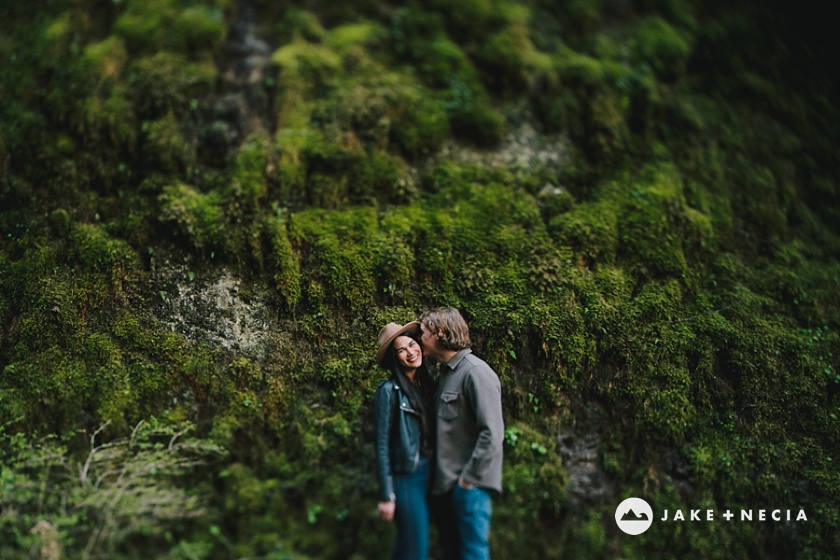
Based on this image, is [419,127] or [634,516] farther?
[419,127]

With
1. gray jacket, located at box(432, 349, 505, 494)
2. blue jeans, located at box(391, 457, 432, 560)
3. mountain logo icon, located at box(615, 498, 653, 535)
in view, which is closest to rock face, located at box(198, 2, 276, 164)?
gray jacket, located at box(432, 349, 505, 494)

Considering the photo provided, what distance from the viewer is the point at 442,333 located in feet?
14.9

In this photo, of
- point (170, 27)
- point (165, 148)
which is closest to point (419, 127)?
point (165, 148)

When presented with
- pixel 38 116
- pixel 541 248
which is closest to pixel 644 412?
pixel 541 248

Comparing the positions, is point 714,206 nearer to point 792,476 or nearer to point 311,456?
point 792,476

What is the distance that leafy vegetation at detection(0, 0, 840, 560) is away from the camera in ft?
16.3

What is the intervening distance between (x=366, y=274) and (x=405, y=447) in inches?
85.7

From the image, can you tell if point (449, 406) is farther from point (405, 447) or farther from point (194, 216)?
point (194, 216)

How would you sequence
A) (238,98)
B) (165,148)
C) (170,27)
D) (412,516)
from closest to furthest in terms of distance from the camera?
(412,516) → (165,148) → (238,98) → (170,27)

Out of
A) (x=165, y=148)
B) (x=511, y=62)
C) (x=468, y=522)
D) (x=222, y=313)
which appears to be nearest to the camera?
(x=468, y=522)

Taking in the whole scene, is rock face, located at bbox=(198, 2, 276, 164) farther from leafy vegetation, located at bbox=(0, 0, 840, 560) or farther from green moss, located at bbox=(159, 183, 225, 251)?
green moss, located at bbox=(159, 183, 225, 251)

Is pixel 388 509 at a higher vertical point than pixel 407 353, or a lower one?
lower

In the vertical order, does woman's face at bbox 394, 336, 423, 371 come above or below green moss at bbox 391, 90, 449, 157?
below

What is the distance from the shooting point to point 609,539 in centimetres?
495
